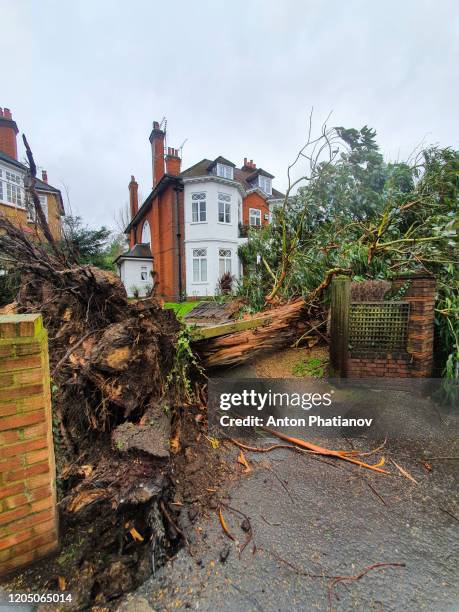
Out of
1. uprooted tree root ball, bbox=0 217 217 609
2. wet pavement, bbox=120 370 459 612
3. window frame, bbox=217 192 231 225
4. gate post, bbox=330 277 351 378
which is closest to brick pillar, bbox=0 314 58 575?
uprooted tree root ball, bbox=0 217 217 609

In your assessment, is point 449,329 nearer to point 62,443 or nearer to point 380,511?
point 380,511

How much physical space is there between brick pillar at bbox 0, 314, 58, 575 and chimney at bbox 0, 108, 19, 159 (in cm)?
2147

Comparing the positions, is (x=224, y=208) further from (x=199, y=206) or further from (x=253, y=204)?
(x=253, y=204)

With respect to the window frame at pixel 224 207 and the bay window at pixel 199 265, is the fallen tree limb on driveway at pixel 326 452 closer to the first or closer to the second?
the bay window at pixel 199 265

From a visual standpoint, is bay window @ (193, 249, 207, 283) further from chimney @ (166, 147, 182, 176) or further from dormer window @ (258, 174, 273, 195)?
dormer window @ (258, 174, 273, 195)

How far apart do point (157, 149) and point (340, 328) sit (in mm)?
20845

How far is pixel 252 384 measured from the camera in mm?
3816

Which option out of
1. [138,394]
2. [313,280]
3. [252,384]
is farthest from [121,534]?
[313,280]

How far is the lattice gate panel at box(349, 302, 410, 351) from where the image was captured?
4012mm

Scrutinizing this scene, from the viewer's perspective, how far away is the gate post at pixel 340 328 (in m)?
4.09

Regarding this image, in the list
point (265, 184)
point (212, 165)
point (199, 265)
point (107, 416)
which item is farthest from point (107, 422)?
point (265, 184)

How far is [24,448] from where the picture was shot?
63.2 inches

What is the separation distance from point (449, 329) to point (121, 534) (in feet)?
14.9

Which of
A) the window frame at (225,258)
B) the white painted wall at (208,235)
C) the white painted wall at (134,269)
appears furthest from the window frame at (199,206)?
the white painted wall at (134,269)
